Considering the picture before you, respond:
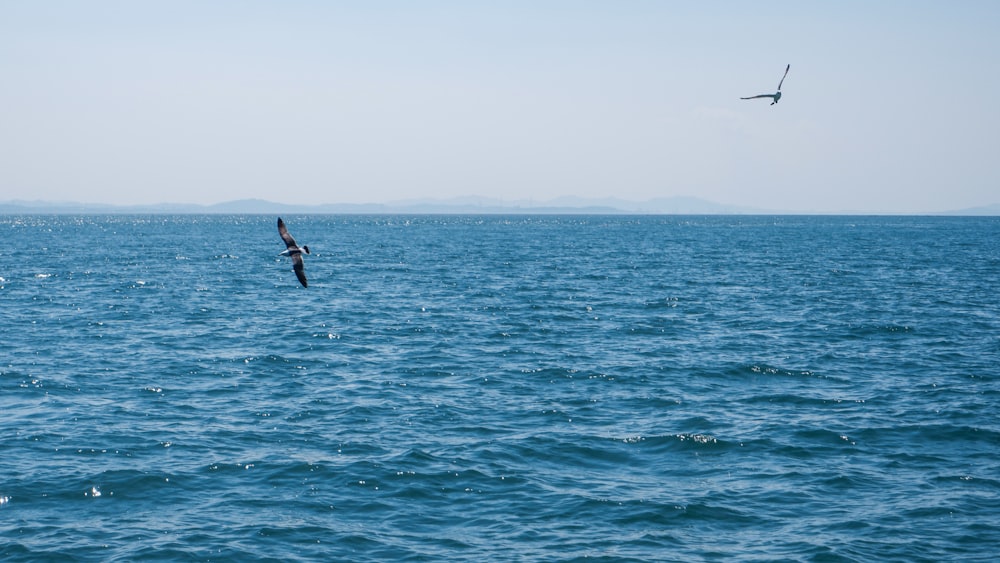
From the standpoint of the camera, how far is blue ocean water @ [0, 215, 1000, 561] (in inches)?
728

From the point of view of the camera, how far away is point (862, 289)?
62.8 meters

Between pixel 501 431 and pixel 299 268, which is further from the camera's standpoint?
A: pixel 501 431

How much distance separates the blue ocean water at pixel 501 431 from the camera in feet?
60.7

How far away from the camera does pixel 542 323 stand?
47.0 metres

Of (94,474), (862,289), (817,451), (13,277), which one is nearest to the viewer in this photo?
(94,474)

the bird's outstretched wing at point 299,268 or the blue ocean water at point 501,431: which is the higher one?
the bird's outstretched wing at point 299,268

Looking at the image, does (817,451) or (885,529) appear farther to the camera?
(817,451)

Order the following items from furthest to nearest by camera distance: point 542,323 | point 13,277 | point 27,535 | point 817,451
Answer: point 13,277 → point 542,323 → point 817,451 → point 27,535

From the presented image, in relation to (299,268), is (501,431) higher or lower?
lower

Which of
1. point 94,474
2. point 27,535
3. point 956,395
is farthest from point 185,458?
point 956,395

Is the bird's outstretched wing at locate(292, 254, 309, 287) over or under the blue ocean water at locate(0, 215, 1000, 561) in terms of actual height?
over

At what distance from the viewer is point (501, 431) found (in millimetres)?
25484

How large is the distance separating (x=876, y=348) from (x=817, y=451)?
1707 cm

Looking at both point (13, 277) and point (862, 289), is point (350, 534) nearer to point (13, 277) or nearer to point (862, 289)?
point (862, 289)
